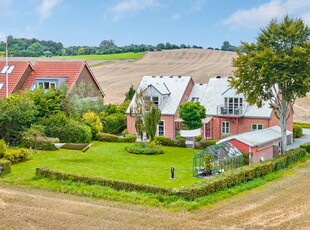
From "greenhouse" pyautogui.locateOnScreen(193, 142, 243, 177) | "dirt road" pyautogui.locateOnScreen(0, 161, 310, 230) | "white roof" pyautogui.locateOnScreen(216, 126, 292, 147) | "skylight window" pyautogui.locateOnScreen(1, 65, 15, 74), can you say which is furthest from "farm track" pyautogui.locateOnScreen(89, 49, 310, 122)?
"dirt road" pyautogui.locateOnScreen(0, 161, 310, 230)

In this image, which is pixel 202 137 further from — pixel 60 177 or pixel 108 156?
pixel 60 177

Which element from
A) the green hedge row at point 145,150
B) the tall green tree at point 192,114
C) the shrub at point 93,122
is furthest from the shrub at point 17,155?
the tall green tree at point 192,114

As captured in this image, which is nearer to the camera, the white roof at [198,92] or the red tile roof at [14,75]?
the white roof at [198,92]

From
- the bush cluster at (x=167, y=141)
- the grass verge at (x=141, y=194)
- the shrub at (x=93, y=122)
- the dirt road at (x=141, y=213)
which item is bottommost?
the dirt road at (x=141, y=213)

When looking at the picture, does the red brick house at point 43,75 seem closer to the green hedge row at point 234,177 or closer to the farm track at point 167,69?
the farm track at point 167,69

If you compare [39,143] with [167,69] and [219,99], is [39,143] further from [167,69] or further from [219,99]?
[167,69]

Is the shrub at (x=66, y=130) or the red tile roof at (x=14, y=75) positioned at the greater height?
the red tile roof at (x=14, y=75)

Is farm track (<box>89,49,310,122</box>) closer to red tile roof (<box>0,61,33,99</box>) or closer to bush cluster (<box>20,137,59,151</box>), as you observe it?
red tile roof (<box>0,61,33,99</box>)
